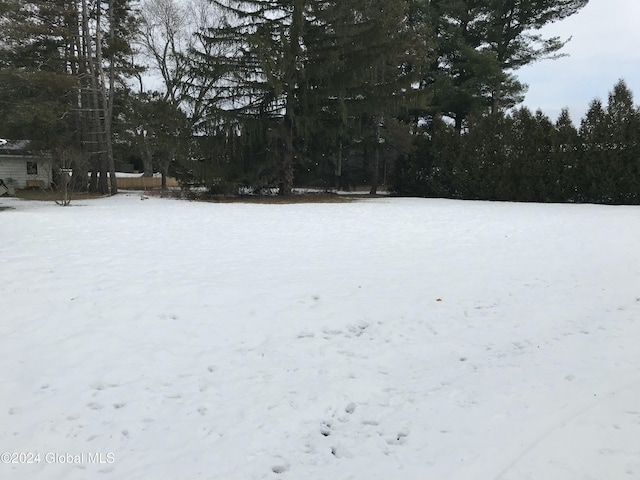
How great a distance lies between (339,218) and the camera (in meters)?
12.0

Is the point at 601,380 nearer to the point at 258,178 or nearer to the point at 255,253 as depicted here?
the point at 255,253

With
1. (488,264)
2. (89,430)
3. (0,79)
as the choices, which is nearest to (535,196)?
(488,264)

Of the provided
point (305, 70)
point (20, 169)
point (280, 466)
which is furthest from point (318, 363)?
point (20, 169)

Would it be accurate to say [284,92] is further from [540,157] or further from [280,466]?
[280,466]

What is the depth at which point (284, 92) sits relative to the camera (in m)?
18.9

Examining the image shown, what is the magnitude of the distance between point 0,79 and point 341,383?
2228 centimetres

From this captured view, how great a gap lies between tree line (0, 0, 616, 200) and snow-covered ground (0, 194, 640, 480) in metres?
12.5

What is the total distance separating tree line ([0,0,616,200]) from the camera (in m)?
18.6

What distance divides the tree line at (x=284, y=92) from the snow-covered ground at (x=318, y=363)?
12.5 metres

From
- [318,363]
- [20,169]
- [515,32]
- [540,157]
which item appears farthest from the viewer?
[20,169]

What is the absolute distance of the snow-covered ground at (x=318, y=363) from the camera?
2695 mm

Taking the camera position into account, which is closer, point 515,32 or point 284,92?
point 284,92

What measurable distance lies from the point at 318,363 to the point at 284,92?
55.1 feet

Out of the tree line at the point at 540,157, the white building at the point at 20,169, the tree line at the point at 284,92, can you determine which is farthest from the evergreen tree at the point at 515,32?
the white building at the point at 20,169
